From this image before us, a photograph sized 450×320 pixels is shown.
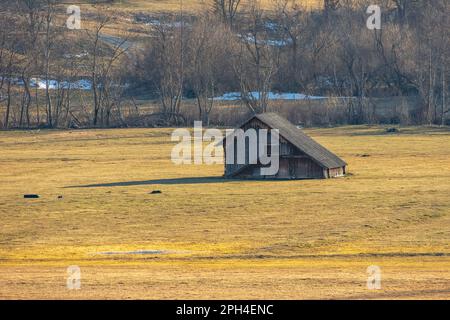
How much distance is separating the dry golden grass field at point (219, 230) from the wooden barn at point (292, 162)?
149cm

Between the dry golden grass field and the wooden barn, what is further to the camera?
the wooden barn

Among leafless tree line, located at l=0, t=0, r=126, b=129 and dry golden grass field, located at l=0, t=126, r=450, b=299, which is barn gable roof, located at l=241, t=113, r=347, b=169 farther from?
leafless tree line, located at l=0, t=0, r=126, b=129

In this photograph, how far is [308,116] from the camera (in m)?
85.6

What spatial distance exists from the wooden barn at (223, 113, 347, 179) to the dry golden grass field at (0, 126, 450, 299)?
1487 mm

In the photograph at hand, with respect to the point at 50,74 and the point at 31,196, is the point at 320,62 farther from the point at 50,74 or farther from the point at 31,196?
the point at 31,196

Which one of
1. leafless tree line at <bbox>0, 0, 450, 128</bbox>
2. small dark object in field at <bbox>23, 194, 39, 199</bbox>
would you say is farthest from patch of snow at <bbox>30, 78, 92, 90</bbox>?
small dark object in field at <bbox>23, 194, 39, 199</bbox>

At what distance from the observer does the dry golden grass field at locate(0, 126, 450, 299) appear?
2022 centimetres

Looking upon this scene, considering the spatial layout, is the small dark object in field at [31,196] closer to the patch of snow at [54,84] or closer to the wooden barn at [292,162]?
the wooden barn at [292,162]

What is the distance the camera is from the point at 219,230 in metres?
32.6

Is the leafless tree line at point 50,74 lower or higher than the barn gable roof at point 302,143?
higher

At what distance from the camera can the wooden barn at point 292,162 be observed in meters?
49.7

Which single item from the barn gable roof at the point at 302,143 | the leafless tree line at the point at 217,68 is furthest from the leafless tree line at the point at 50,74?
the barn gable roof at the point at 302,143

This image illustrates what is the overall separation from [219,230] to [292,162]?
18.1m
